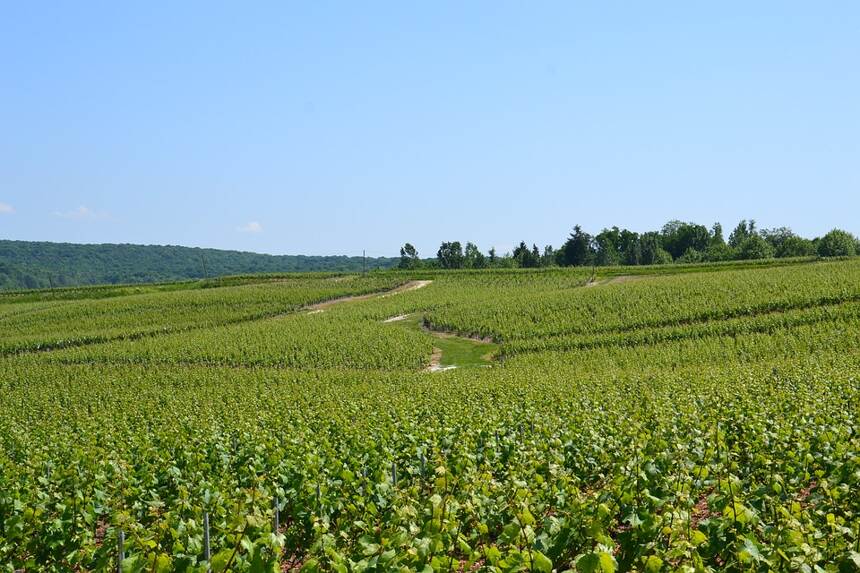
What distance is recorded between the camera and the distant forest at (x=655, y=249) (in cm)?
12488

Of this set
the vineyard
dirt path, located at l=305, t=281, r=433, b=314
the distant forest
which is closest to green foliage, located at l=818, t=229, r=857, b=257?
the distant forest

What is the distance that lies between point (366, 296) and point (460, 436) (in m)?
63.3

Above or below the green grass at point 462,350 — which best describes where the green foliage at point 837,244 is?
above

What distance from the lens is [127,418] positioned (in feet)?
74.9

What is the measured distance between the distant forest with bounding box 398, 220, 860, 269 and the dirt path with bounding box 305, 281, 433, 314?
199 ft

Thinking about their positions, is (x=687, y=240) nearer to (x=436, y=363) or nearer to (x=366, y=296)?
(x=366, y=296)

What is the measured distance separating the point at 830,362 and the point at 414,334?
1136 inches

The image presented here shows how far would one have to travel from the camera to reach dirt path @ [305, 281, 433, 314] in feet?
232

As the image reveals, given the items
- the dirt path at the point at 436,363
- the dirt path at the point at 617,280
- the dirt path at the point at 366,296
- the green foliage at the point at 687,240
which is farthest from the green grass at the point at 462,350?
the green foliage at the point at 687,240

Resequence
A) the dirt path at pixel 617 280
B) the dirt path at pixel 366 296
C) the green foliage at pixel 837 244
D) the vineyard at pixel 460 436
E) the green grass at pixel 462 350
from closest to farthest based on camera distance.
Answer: the vineyard at pixel 460 436 → the green grass at pixel 462 350 → the dirt path at pixel 366 296 → the dirt path at pixel 617 280 → the green foliage at pixel 837 244

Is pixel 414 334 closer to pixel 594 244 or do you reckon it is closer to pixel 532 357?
pixel 532 357

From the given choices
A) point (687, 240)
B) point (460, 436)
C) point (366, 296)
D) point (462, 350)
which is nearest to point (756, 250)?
point (687, 240)

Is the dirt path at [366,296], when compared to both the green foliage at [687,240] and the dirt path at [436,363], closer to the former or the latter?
the dirt path at [436,363]

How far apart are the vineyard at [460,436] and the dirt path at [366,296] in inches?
266
